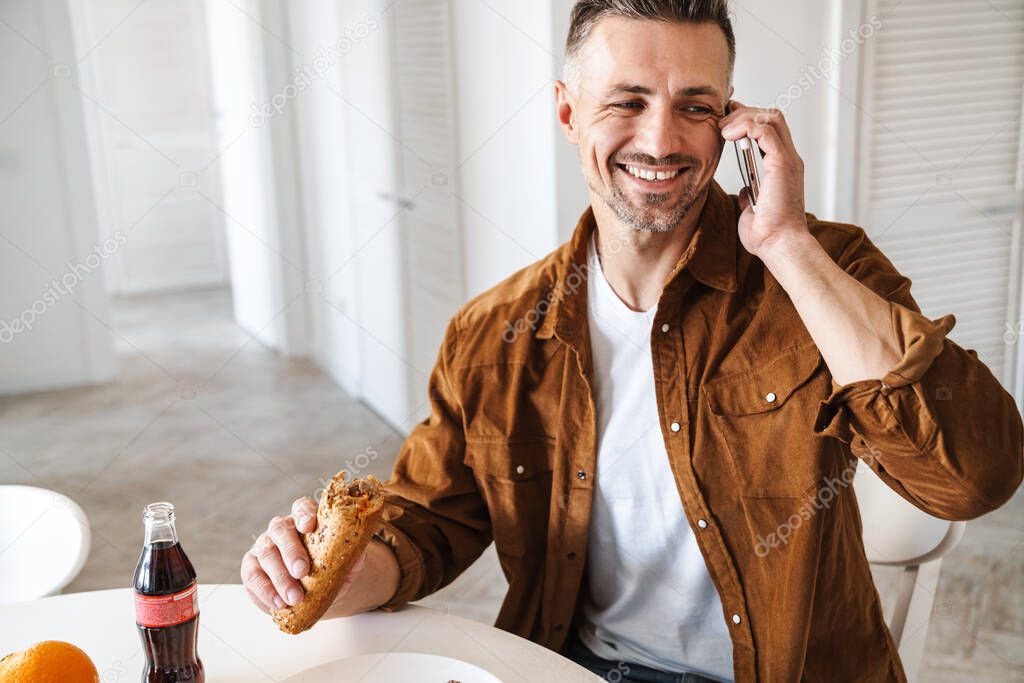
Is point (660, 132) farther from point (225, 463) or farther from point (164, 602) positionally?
point (225, 463)

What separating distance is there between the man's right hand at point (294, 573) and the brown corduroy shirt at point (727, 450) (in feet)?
0.16

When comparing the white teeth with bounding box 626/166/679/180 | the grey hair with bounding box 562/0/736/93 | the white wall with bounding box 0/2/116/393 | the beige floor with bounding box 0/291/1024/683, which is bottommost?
the beige floor with bounding box 0/291/1024/683

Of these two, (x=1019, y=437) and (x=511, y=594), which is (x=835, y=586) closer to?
(x=1019, y=437)

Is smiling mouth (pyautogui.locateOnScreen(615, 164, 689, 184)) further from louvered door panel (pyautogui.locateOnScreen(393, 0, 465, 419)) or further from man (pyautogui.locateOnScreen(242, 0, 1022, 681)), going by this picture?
louvered door panel (pyautogui.locateOnScreen(393, 0, 465, 419))

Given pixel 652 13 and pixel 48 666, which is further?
pixel 652 13

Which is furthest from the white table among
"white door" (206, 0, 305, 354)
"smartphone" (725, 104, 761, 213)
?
"white door" (206, 0, 305, 354)

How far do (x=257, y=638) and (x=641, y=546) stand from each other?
52 centimetres

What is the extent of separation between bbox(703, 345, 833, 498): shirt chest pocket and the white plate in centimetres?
45

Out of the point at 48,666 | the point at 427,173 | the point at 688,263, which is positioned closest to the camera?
the point at 48,666

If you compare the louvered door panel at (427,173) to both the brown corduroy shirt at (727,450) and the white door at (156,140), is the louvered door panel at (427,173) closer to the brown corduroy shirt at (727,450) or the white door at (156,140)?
the brown corduroy shirt at (727,450)

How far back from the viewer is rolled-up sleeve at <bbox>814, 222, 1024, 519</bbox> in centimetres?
113

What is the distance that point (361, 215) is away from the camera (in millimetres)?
4020

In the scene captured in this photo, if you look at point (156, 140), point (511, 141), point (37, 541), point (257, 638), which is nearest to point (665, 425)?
point (257, 638)

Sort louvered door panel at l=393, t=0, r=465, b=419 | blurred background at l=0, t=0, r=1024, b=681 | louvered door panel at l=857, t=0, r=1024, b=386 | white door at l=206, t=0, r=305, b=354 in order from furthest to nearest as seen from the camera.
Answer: white door at l=206, t=0, r=305, b=354
louvered door panel at l=393, t=0, r=465, b=419
louvered door panel at l=857, t=0, r=1024, b=386
blurred background at l=0, t=0, r=1024, b=681
